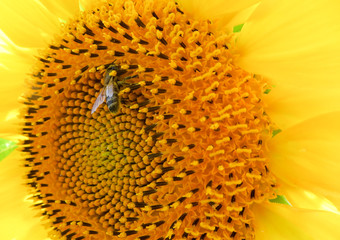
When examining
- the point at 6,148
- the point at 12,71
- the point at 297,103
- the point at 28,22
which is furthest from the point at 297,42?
the point at 6,148

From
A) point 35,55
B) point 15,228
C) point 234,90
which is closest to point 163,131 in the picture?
point 234,90

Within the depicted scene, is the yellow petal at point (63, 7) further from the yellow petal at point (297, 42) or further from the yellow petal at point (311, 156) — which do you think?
the yellow petal at point (311, 156)

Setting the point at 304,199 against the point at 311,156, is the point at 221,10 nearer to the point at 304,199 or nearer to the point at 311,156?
the point at 311,156

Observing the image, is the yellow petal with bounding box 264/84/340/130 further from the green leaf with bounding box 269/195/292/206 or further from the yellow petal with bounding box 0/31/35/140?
the yellow petal with bounding box 0/31/35/140

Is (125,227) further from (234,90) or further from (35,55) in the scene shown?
(35,55)

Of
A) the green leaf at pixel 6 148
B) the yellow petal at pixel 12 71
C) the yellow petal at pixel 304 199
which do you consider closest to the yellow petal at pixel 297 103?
the yellow petal at pixel 304 199

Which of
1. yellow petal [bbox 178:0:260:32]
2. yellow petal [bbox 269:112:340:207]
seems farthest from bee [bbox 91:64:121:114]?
yellow petal [bbox 269:112:340:207]
